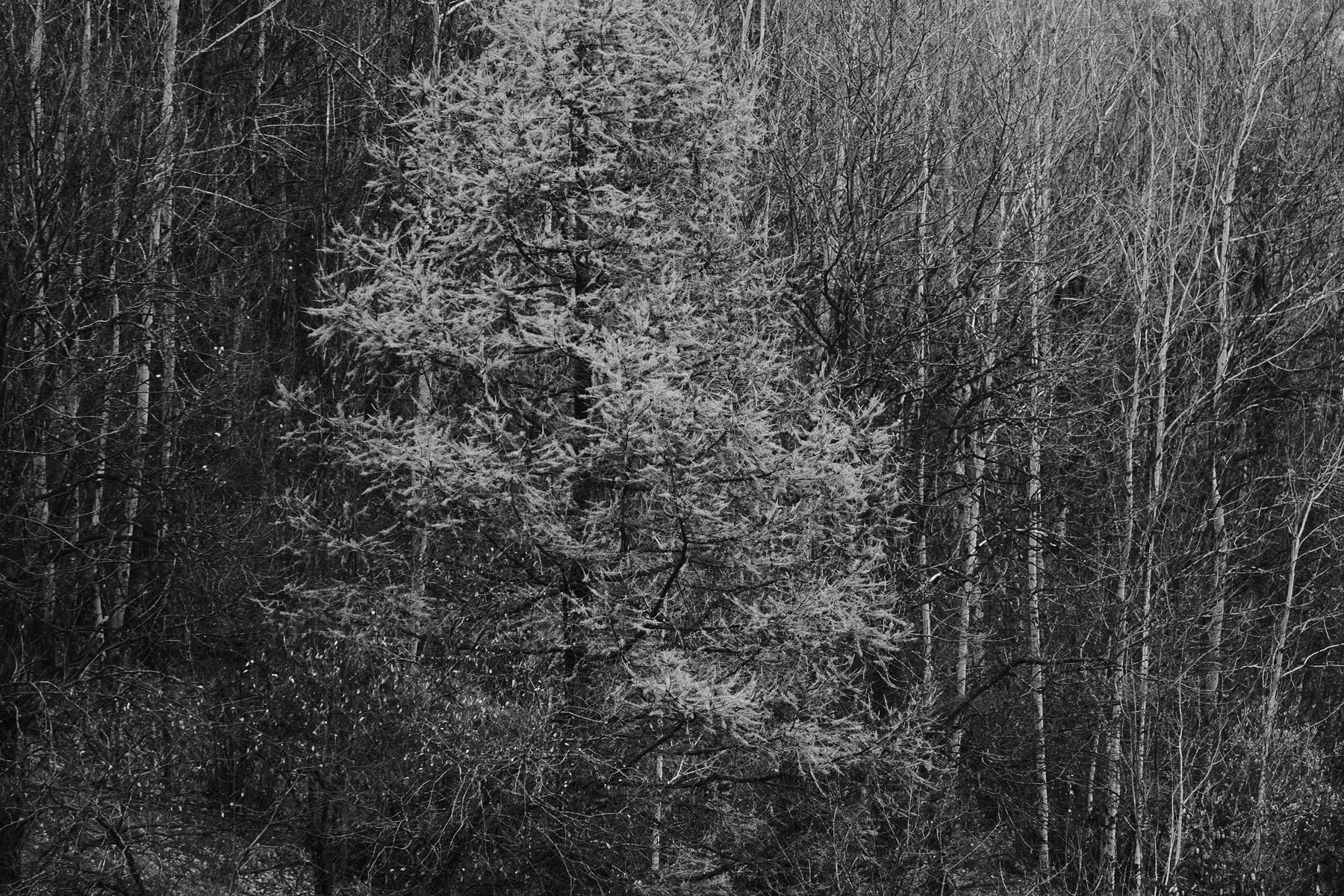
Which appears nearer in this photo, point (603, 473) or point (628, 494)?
point (603, 473)

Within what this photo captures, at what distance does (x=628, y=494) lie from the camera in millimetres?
10375

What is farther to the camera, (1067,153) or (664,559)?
(1067,153)

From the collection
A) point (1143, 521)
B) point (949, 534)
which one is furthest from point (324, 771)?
point (949, 534)

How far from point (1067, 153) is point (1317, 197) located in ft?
13.3

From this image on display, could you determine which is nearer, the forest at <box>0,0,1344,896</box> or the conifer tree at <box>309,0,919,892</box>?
the conifer tree at <box>309,0,919,892</box>

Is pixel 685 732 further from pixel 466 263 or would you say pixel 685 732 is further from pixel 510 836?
pixel 466 263

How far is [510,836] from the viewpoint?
9391 mm

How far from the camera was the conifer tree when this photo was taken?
9.52 m

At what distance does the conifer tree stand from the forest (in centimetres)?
5

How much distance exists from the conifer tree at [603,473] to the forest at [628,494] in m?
0.05

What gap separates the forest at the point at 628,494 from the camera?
9.66m

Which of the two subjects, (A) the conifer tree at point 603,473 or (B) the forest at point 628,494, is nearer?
(A) the conifer tree at point 603,473

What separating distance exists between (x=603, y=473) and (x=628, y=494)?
1.21 feet

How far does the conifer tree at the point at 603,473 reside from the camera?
9.52 m
